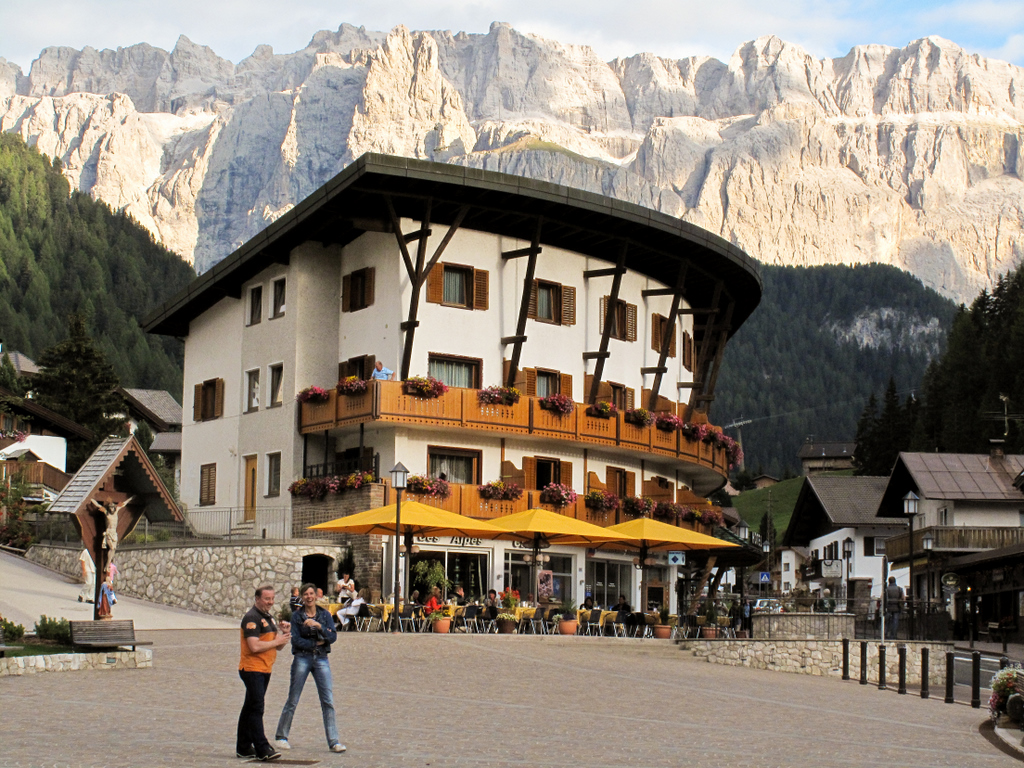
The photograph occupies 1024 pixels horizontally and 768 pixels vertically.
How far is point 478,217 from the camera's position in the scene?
43.7 metres

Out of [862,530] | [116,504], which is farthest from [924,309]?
[116,504]

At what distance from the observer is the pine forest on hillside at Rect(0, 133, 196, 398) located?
13100cm

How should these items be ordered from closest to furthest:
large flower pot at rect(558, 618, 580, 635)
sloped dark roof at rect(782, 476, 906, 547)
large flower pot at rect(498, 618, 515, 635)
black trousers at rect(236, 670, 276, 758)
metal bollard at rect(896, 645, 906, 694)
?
black trousers at rect(236, 670, 276, 758) → metal bollard at rect(896, 645, 906, 694) → large flower pot at rect(498, 618, 515, 635) → large flower pot at rect(558, 618, 580, 635) → sloped dark roof at rect(782, 476, 906, 547)

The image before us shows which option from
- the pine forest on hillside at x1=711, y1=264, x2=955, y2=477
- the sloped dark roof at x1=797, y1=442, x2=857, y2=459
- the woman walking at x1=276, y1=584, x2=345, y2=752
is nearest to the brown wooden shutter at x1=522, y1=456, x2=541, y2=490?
the woman walking at x1=276, y1=584, x2=345, y2=752

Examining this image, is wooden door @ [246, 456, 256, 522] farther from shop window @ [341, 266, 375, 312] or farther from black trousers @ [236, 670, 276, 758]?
black trousers @ [236, 670, 276, 758]

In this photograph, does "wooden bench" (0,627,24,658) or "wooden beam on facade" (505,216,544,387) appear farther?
"wooden beam on facade" (505,216,544,387)

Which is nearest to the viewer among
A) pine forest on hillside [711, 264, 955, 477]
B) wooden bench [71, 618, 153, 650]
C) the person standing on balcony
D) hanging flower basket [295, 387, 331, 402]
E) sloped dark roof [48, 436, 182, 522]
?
wooden bench [71, 618, 153, 650]

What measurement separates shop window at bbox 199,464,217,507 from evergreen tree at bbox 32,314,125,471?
53.4 feet

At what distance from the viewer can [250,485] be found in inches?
1818

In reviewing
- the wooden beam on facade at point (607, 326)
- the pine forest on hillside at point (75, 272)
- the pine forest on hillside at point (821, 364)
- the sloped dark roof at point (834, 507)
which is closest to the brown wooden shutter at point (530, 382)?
the wooden beam on facade at point (607, 326)

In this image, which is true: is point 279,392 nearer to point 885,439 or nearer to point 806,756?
point 806,756

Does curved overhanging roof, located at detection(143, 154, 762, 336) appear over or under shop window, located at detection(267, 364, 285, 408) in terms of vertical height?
over

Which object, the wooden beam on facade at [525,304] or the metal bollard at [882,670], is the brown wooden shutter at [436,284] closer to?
the wooden beam on facade at [525,304]

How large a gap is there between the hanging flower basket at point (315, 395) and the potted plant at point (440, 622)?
39.1ft
